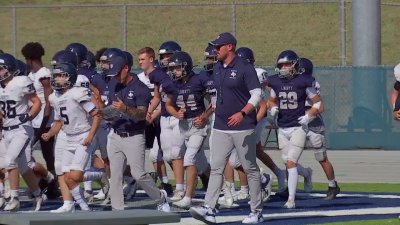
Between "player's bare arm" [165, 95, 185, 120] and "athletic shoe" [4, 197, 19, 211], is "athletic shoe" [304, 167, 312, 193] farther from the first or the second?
"athletic shoe" [4, 197, 19, 211]

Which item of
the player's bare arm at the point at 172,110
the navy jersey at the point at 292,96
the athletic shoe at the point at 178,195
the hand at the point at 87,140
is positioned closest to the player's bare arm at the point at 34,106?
the hand at the point at 87,140

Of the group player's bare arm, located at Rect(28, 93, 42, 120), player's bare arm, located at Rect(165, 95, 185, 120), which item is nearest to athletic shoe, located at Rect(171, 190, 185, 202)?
player's bare arm, located at Rect(165, 95, 185, 120)

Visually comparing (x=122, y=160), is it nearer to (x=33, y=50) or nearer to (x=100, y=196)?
(x=100, y=196)

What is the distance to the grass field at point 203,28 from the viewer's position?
115 feet

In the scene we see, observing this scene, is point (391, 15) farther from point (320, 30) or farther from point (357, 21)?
point (357, 21)

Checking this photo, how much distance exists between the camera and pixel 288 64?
1516 centimetres

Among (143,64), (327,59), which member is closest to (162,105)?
(143,64)

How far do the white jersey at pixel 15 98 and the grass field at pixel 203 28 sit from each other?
60.1ft

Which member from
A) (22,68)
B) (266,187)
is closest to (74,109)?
(22,68)

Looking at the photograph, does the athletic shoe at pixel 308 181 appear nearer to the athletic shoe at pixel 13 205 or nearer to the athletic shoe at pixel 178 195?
the athletic shoe at pixel 178 195

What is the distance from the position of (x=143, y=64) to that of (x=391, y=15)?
74.3 feet

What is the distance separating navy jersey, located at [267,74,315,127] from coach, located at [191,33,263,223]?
169cm

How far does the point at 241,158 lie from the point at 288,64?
207 cm

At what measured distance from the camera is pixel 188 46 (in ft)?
117
